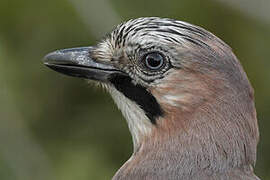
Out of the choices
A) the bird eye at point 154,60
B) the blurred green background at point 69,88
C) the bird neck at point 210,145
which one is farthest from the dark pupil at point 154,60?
the blurred green background at point 69,88

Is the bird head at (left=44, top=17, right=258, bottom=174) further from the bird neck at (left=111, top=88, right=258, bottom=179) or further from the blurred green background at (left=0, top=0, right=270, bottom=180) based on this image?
the blurred green background at (left=0, top=0, right=270, bottom=180)

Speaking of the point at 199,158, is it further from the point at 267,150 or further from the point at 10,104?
the point at 267,150

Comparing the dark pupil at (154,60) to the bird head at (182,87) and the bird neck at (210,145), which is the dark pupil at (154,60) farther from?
the bird neck at (210,145)

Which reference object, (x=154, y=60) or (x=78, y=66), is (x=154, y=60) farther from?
(x=78, y=66)

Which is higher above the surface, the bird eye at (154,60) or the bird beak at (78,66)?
the bird beak at (78,66)

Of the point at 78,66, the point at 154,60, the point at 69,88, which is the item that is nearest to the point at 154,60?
the point at 154,60

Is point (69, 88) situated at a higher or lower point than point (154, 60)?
lower

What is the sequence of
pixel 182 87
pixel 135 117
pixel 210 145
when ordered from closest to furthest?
1. pixel 210 145
2. pixel 182 87
3. pixel 135 117

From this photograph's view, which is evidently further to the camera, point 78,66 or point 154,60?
point 78,66
